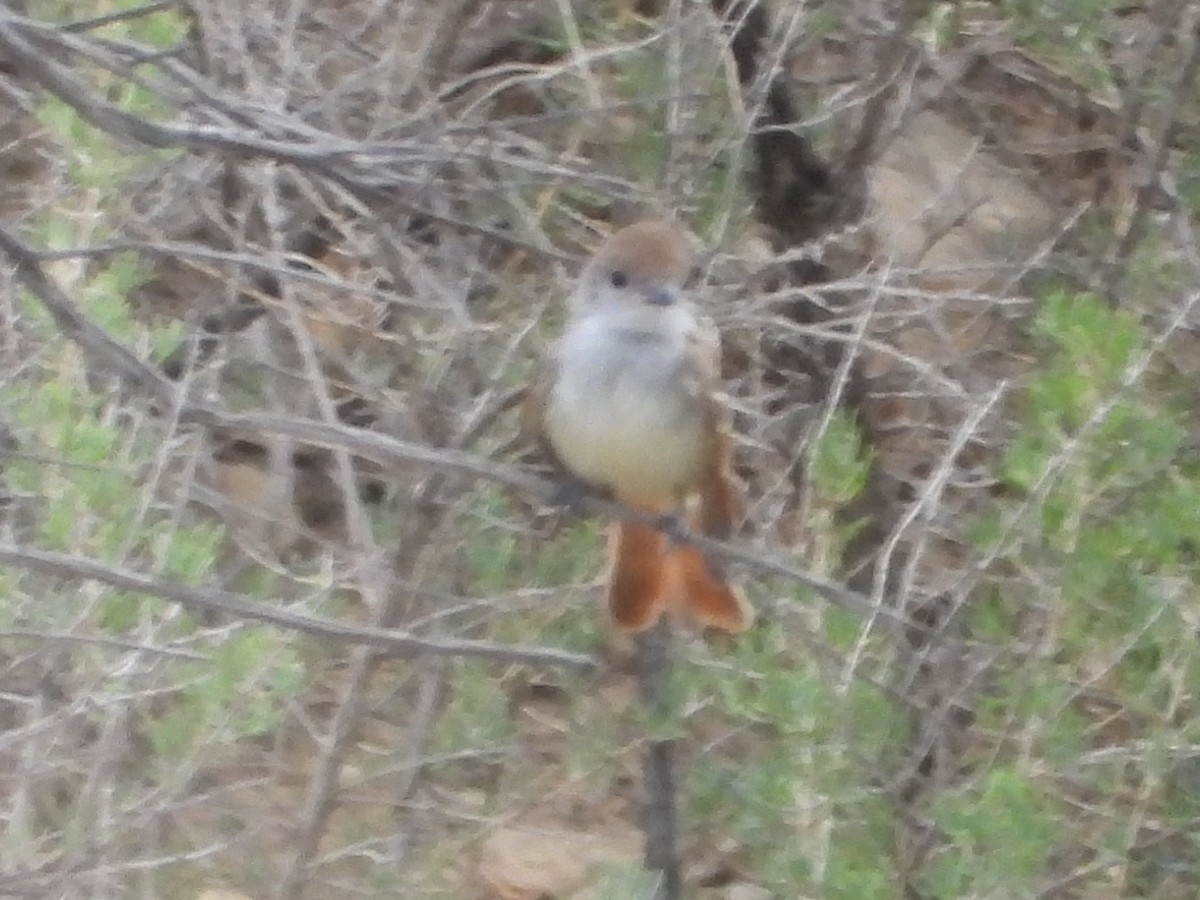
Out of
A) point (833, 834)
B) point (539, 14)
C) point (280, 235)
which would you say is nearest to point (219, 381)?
point (280, 235)

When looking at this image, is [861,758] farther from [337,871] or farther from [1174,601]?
[337,871]

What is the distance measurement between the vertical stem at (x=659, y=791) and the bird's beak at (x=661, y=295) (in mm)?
527

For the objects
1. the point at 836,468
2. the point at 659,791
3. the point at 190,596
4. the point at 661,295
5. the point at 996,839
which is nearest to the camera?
the point at 190,596

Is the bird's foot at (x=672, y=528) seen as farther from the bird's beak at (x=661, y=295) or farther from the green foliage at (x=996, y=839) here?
the green foliage at (x=996, y=839)

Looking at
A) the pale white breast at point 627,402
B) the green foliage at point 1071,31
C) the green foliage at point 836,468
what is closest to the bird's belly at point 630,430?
the pale white breast at point 627,402

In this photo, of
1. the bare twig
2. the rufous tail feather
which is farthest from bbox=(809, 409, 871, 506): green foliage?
the bare twig

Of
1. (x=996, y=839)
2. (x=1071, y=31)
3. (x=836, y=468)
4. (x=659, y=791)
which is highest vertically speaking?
(x=1071, y=31)

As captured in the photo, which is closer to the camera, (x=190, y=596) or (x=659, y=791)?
(x=190, y=596)

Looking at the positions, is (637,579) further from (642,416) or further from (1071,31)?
(1071,31)

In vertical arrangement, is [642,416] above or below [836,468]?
below

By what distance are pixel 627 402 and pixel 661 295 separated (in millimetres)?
180

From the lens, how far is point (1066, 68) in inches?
155

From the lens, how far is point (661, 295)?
2.83m

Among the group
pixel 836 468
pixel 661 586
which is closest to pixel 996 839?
pixel 836 468
